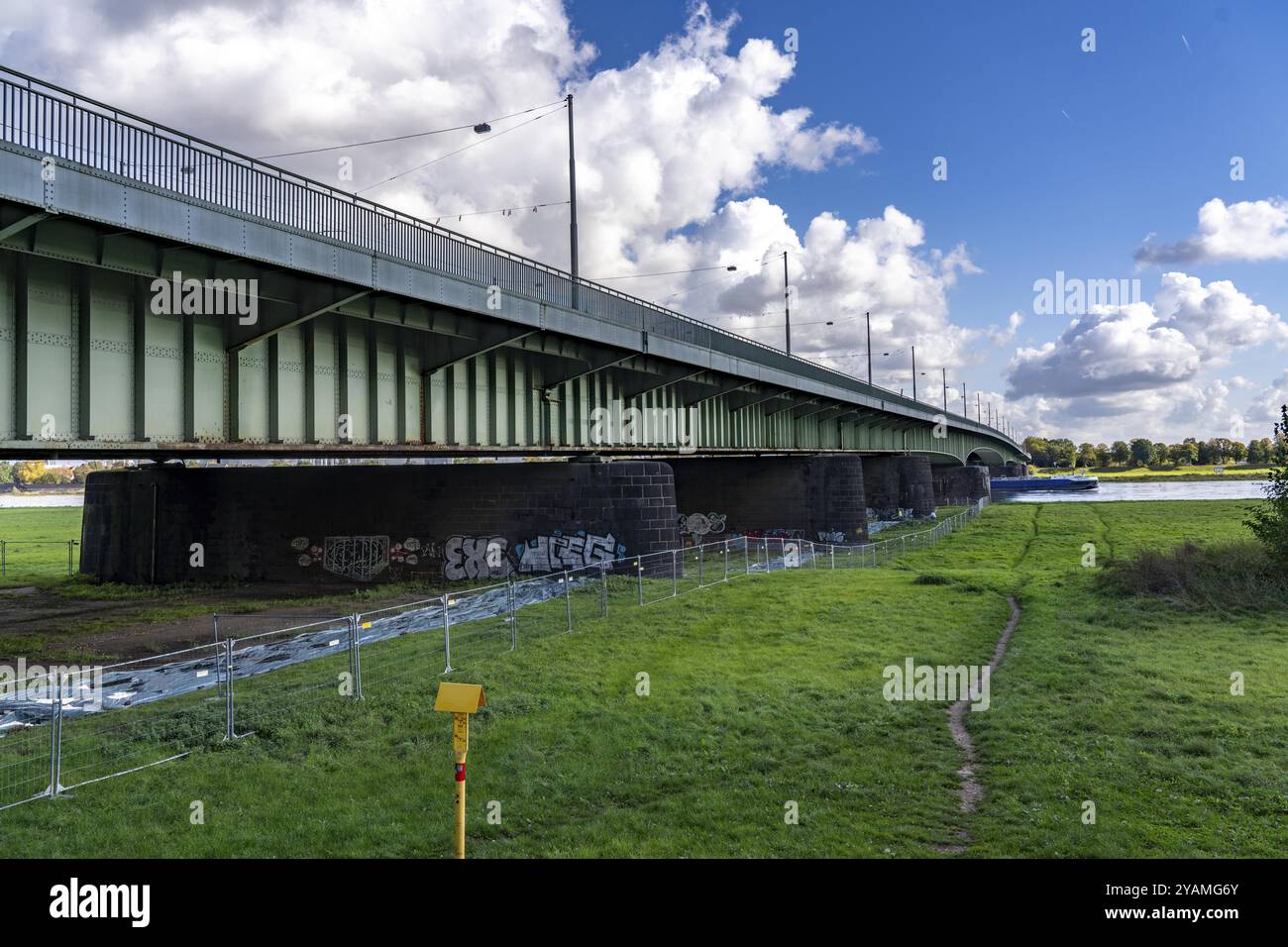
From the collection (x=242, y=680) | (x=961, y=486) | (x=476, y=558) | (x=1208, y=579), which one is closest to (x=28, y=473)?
(x=961, y=486)

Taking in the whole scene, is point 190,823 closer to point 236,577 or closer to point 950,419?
point 236,577

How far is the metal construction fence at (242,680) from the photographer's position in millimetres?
9844

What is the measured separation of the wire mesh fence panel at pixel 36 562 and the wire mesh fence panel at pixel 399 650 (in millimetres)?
20425

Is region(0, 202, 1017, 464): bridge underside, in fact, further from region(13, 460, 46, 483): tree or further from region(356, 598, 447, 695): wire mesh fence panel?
region(13, 460, 46, 483): tree

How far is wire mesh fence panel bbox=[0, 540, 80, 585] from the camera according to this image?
32.9 metres

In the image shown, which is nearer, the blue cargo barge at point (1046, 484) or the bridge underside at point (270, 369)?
the bridge underside at point (270, 369)

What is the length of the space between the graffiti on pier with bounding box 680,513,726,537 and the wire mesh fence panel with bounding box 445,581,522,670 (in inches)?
950

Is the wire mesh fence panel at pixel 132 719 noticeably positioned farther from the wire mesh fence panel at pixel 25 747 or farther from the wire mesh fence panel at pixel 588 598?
the wire mesh fence panel at pixel 588 598

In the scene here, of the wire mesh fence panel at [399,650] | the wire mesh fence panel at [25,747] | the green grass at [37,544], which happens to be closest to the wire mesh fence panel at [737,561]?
the wire mesh fence panel at [399,650]

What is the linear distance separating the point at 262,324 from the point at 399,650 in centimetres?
734

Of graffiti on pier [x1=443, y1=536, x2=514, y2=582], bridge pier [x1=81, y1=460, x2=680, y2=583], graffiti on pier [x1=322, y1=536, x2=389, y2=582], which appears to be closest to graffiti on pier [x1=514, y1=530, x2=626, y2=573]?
bridge pier [x1=81, y1=460, x2=680, y2=583]

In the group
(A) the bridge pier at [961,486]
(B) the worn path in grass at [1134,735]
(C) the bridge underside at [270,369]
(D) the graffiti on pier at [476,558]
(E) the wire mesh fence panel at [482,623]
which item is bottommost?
(B) the worn path in grass at [1134,735]
